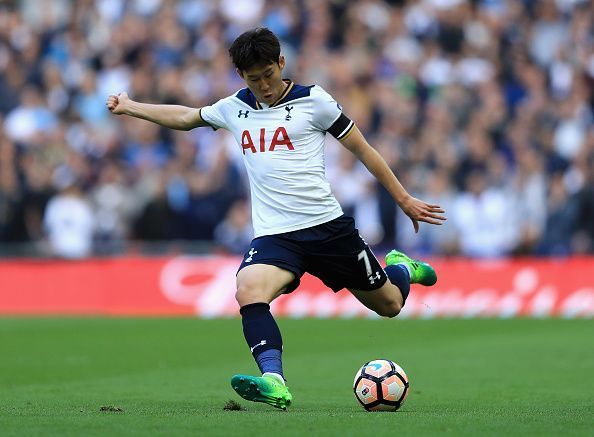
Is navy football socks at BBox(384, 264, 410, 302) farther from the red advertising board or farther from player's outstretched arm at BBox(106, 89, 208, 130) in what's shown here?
the red advertising board

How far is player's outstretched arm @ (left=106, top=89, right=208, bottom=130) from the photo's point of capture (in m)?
8.99

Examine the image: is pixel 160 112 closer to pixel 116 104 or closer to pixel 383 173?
pixel 116 104

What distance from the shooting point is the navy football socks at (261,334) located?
8.19 m

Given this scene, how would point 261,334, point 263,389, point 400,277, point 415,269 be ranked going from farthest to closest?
point 415,269, point 400,277, point 261,334, point 263,389

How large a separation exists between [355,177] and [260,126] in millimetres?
12614

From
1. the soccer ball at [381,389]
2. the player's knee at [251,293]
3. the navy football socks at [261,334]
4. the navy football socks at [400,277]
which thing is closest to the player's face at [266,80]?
the player's knee at [251,293]

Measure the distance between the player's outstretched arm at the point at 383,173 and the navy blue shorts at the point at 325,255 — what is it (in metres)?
0.44

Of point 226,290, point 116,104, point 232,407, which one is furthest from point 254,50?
point 226,290

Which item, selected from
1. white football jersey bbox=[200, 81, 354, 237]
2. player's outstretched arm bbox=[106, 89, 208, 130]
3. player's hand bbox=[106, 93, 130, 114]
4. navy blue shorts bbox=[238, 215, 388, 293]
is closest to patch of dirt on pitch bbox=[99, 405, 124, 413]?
navy blue shorts bbox=[238, 215, 388, 293]

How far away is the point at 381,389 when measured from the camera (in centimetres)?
827

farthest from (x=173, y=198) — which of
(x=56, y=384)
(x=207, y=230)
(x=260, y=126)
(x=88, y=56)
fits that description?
(x=260, y=126)

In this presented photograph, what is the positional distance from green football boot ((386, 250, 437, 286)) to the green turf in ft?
2.97

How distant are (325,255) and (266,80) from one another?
1.27 m

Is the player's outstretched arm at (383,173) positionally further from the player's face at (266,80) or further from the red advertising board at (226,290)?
the red advertising board at (226,290)
